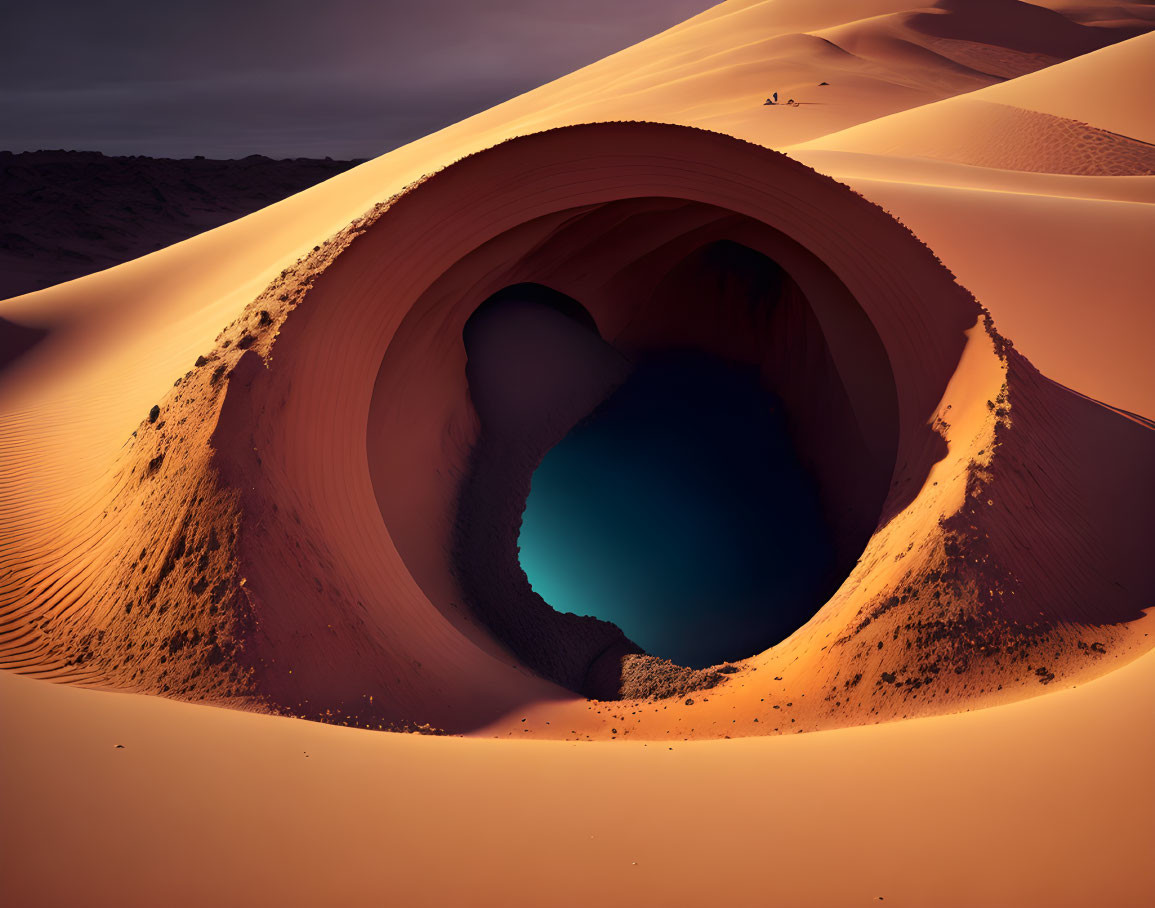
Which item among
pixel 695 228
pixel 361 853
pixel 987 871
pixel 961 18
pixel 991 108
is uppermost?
pixel 961 18

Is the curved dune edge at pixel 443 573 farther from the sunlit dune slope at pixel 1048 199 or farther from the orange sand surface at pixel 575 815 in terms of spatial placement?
the sunlit dune slope at pixel 1048 199

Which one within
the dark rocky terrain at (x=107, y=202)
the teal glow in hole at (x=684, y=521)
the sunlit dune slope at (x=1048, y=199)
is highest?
the dark rocky terrain at (x=107, y=202)

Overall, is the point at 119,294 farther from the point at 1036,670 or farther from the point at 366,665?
the point at 1036,670

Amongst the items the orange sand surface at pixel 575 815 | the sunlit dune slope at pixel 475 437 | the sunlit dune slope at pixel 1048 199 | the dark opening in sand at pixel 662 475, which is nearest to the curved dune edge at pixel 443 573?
the sunlit dune slope at pixel 475 437

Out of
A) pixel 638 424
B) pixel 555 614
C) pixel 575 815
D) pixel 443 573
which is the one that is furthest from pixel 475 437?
pixel 575 815

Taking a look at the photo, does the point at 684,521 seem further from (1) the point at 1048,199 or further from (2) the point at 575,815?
(1) the point at 1048,199

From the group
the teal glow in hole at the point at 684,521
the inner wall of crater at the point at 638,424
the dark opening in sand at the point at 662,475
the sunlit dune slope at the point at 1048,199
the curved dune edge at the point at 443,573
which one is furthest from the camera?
the sunlit dune slope at the point at 1048,199

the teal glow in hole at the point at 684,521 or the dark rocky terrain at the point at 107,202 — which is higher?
the dark rocky terrain at the point at 107,202

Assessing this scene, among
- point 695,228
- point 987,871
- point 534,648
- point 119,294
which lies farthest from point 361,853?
point 119,294
